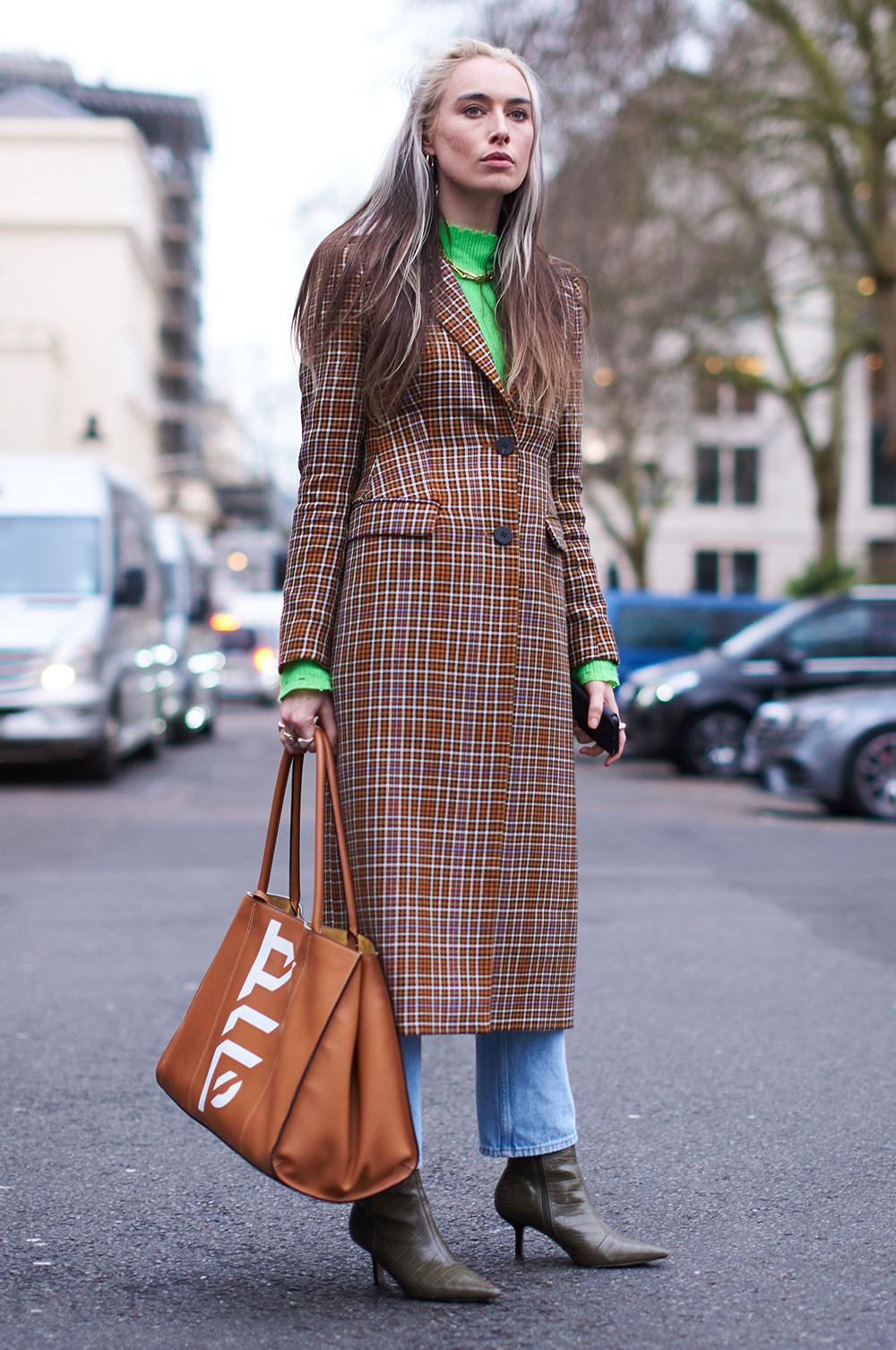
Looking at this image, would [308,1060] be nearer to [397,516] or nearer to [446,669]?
[446,669]

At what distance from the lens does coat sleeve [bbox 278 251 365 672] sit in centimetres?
324

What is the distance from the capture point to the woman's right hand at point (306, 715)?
3.21 meters

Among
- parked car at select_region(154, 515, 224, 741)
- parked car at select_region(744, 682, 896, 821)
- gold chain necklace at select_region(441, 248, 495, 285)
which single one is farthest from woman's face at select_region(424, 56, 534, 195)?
parked car at select_region(154, 515, 224, 741)

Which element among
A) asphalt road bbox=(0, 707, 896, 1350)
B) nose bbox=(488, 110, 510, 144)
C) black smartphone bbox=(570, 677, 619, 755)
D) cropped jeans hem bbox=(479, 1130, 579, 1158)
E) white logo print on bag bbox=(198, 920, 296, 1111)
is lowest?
asphalt road bbox=(0, 707, 896, 1350)

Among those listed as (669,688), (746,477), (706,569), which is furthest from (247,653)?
(746,477)

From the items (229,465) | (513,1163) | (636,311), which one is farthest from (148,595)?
(229,465)

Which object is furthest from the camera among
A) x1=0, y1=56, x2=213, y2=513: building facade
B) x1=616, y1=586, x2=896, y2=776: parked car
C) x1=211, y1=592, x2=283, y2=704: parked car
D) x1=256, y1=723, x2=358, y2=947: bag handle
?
x1=0, y1=56, x2=213, y2=513: building facade

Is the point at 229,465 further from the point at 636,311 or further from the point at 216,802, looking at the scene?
the point at 216,802

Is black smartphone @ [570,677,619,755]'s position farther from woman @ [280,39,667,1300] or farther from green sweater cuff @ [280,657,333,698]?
green sweater cuff @ [280,657,333,698]

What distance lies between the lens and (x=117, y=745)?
51.3 feet

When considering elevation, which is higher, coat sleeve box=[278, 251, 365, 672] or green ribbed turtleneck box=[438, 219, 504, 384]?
green ribbed turtleneck box=[438, 219, 504, 384]

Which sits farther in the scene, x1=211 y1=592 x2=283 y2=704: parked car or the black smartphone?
x1=211 y1=592 x2=283 y2=704: parked car

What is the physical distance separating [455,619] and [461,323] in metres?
0.51

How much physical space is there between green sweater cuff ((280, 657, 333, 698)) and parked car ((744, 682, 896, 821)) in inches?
400
